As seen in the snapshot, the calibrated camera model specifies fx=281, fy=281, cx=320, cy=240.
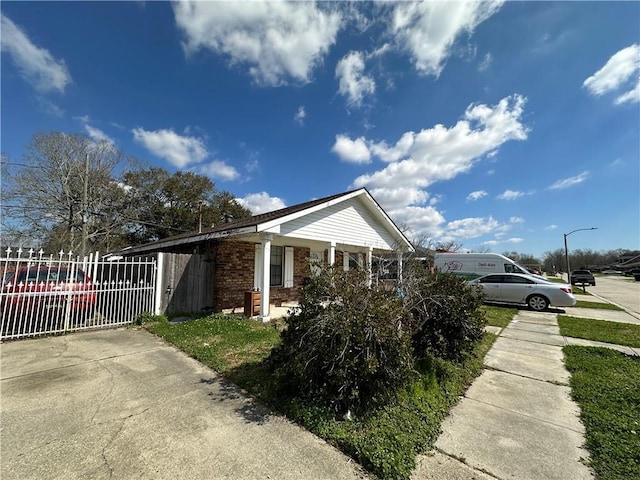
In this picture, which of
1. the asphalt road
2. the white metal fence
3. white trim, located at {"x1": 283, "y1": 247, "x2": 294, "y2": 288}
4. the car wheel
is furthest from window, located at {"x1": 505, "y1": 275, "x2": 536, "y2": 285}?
the white metal fence

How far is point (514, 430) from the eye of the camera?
319cm

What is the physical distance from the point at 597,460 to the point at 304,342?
10.0 feet

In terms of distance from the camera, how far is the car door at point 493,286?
1260 centimetres

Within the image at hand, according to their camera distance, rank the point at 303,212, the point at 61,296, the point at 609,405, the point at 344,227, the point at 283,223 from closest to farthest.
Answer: the point at 609,405
the point at 61,296
the point at 283,223
the point at 303,212
the point at 344,227

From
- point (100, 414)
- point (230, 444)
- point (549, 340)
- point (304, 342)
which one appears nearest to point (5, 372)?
point (100, 414)

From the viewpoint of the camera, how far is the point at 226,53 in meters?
9.41

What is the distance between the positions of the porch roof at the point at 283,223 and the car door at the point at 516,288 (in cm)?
445

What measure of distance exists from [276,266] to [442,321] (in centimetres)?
782

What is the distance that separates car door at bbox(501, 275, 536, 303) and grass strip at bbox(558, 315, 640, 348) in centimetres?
233

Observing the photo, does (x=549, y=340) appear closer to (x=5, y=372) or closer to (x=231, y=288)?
(x=231, y=288)

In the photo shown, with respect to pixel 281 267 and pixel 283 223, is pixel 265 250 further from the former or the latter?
pixel 281 267

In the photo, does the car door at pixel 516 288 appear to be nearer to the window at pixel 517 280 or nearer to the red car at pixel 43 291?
the window at pixel 517 280

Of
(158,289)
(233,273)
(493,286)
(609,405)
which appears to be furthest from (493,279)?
(158,289)

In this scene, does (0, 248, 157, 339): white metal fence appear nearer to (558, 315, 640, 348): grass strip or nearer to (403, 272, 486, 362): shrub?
(403, 272, 486, 362): shrub
